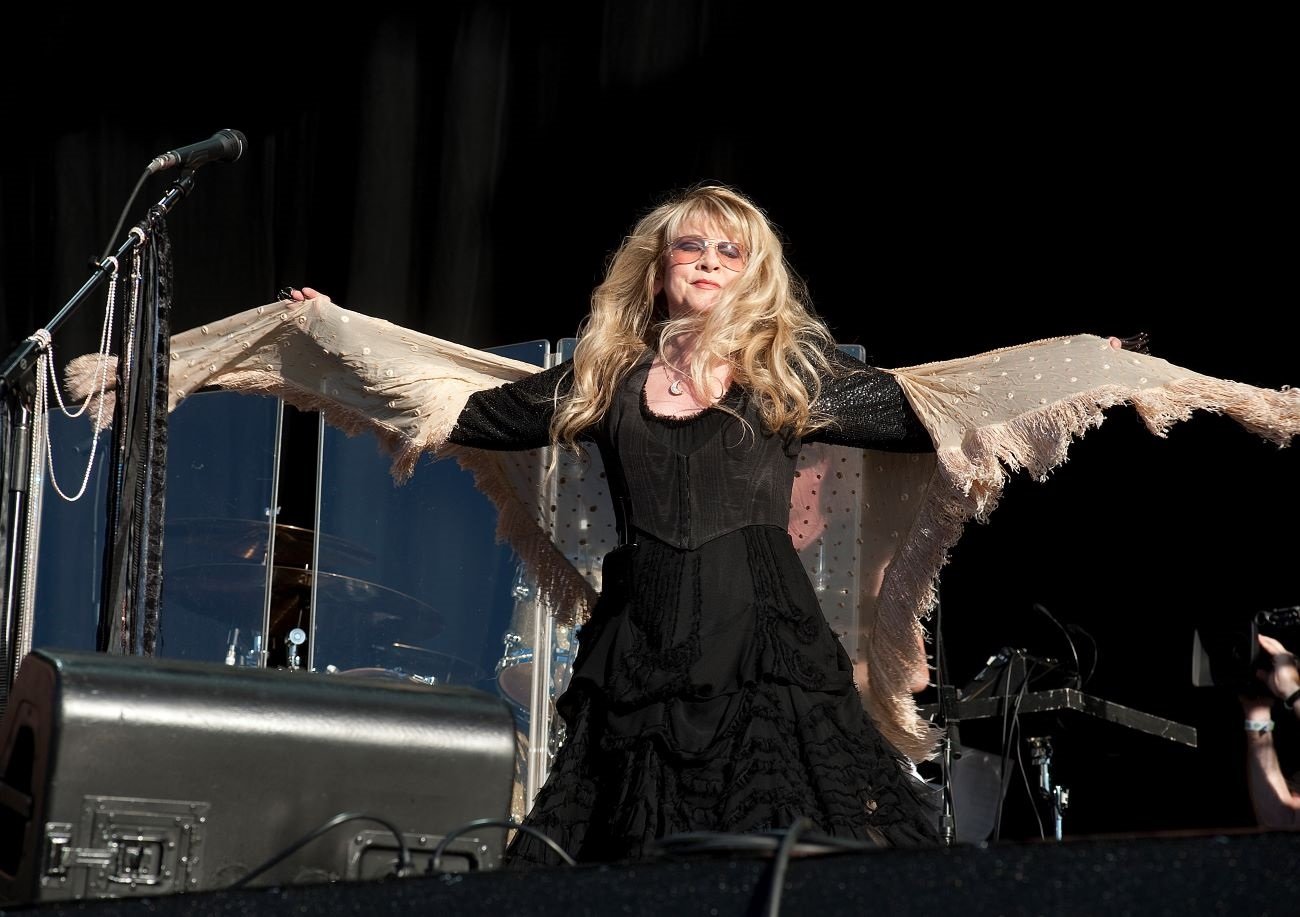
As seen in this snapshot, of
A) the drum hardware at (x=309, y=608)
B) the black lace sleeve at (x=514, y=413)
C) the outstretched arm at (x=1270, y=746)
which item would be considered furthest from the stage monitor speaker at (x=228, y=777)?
the drum hardware at (x=309, y=608)

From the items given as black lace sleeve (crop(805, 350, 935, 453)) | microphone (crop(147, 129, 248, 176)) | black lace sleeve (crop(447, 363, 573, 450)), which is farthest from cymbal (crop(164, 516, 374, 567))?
black lace sleeve (crop(805, 350, 935, 453))

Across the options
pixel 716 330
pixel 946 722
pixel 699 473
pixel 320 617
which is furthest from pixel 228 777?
pixel 946 722

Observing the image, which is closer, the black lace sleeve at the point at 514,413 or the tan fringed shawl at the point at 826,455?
the tan fringed shawl at the point at 826,455

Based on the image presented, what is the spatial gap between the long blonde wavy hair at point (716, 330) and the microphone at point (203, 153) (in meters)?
0.75

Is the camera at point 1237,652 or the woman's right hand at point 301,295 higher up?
the woman's right hand at point 301,295

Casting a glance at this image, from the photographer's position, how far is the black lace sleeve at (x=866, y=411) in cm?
255

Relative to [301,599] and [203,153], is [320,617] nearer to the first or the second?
[301,599]

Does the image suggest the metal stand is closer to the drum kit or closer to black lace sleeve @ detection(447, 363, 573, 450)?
the drum kit

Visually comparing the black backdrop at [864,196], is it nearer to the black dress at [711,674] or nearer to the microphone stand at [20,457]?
the black dress at [711,674]

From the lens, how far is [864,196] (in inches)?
154

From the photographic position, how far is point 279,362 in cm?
298

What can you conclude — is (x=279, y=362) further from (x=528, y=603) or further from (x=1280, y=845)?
(x=1280, y=845)

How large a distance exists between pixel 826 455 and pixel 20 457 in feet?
4.90

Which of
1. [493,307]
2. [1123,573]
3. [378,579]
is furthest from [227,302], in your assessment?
[1123,573]
